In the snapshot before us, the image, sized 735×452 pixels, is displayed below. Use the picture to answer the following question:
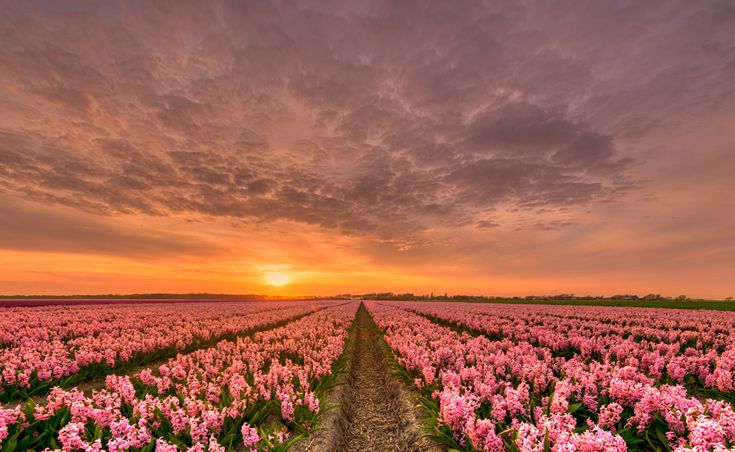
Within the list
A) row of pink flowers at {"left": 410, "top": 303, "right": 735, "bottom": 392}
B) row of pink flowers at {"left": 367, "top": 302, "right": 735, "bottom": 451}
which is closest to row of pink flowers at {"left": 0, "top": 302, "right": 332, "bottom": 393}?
row of pink flowers at {"left": 367, "top": 302, "right": 735, "bottom": 451}

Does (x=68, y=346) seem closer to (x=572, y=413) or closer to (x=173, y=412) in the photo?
(x=173, y=412)

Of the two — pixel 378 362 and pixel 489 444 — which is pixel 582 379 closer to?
pixel 489 444

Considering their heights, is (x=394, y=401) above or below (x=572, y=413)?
below

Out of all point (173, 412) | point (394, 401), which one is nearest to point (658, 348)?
point (394, 401)

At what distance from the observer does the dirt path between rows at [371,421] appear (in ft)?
22.7

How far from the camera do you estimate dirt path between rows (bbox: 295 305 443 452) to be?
6920 millimetres

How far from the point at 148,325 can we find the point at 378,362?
17.0 meters

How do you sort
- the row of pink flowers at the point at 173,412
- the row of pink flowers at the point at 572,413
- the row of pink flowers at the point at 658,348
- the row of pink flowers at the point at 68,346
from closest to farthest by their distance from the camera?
the row of pink flowers at the point at 572,413
the row of pink flowers at the point at 173,412
the row of pink flowers at the point at 658,348
the row of pink flowers at the point at 68,346

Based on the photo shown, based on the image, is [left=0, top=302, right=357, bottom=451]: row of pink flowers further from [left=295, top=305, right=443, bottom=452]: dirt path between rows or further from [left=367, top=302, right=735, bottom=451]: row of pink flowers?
[left=367, top=302, right=735, bottom=451]: row of pink flowers

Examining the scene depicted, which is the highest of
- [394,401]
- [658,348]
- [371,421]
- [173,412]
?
[173,412]

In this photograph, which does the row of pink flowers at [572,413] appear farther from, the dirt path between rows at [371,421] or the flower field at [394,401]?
the dirt path between rows at [371,421]

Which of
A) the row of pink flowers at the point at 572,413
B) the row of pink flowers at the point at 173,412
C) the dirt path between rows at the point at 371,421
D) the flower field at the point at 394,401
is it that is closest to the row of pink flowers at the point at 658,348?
the flower field at the point at 394,401

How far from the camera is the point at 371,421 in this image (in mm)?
9102

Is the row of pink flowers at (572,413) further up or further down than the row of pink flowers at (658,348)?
further up
